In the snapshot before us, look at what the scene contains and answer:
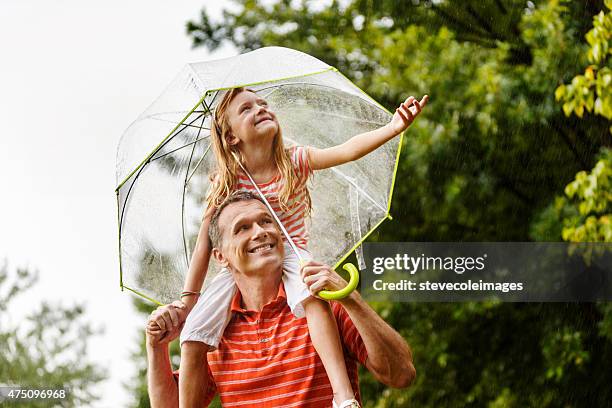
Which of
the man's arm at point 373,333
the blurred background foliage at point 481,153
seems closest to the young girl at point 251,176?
the man's arm at point 373,333

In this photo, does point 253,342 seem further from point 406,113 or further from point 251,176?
point 406,113

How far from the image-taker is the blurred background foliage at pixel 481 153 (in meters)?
5.29

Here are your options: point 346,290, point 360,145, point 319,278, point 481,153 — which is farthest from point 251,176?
point 481,153

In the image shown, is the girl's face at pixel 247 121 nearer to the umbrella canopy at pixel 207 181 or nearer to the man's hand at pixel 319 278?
the umbrella canopy at pixel 207 181

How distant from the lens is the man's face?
321 centimetres

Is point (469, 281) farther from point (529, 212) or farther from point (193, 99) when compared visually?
point (193, 99)

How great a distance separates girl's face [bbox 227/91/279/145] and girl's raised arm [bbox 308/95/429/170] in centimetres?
21

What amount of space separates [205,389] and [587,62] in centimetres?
304

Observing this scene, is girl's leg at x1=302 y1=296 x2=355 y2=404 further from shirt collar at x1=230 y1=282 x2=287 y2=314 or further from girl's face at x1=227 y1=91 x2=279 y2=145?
girl's face at x1=227 y1=91 x2=279 y2=145

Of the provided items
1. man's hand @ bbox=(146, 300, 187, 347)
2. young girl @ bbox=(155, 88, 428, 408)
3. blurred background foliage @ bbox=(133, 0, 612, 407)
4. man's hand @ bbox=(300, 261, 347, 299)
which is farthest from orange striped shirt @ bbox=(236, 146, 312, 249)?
blurred background foliage @ bbox=(133, 0, 612, 407)

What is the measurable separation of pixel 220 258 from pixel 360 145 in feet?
2.06

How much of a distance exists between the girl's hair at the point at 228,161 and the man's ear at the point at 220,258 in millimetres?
161

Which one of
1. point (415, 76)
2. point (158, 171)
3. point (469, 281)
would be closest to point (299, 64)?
point (158, 171)

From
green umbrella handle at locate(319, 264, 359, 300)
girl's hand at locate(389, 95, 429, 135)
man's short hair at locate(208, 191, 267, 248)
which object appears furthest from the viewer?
man's short hair at locate(208, 191, 267, 248)
